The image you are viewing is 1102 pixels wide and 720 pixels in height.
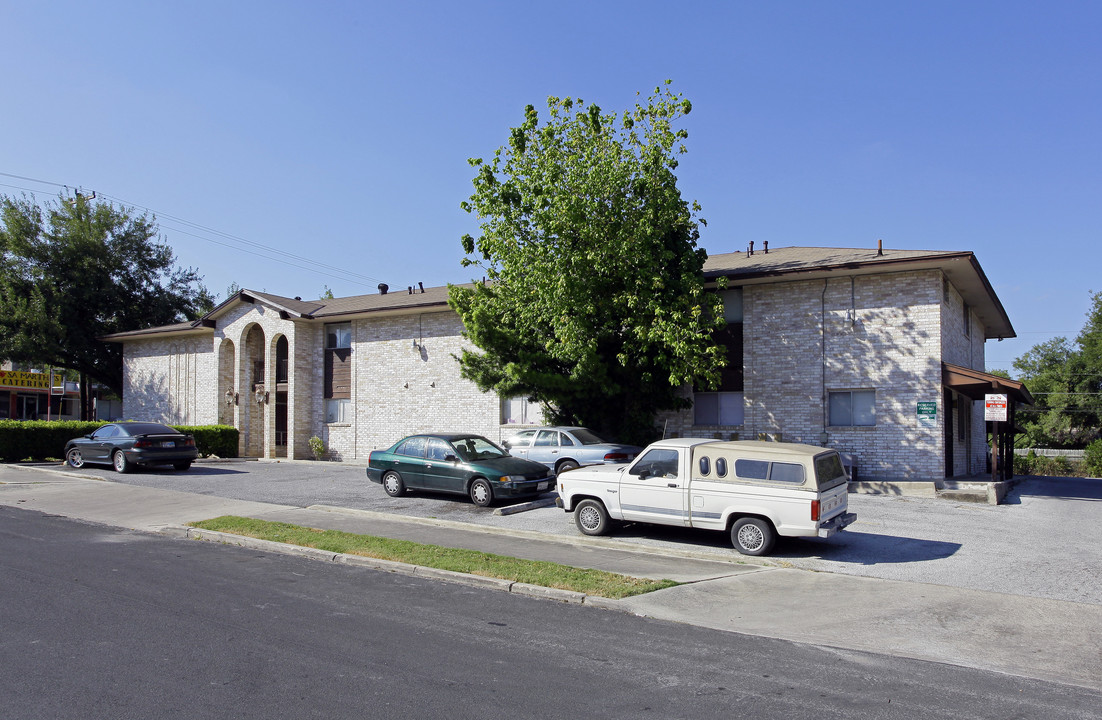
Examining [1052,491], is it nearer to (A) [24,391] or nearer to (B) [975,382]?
(B) [975,382]

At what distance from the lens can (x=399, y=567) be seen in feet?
31.2

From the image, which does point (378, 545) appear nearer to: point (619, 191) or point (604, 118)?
point (619, 191)

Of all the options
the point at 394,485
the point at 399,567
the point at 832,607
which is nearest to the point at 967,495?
the point at 832,607

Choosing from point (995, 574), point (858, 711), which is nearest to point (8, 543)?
point (858, 711)

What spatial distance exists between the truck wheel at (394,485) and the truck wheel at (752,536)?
Result: 26.0ft

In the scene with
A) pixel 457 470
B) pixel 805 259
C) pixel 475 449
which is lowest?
pixel 457 470

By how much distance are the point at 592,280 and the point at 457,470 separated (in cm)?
645

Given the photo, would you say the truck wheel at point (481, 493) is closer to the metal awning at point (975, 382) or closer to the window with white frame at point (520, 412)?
the window with white frame at point (520, 412)

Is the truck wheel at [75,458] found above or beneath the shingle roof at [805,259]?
beneath

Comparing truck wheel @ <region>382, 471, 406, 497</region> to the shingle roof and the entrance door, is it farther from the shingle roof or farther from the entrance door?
the entrance door

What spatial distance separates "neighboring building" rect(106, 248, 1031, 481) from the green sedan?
25.2 ft

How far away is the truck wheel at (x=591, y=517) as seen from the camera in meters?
12.0

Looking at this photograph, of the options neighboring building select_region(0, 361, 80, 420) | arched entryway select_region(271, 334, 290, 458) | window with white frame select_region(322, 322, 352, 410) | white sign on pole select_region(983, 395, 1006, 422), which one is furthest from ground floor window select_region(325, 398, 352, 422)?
neighboring building select_region(0, 361, 80, 420)

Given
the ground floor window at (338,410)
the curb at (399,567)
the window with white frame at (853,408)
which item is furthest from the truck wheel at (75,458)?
the window with white frame at (853,408)
